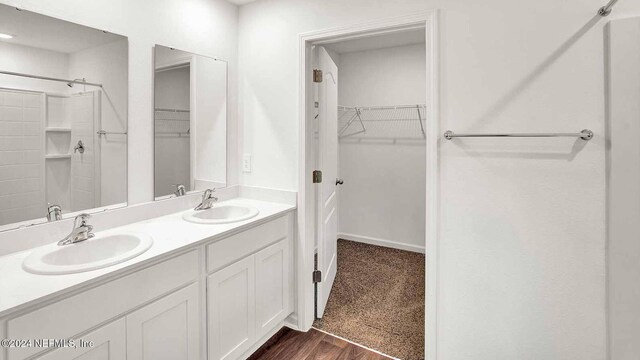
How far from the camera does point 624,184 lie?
1.40 metres

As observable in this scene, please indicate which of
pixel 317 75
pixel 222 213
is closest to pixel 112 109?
pixel 222 213

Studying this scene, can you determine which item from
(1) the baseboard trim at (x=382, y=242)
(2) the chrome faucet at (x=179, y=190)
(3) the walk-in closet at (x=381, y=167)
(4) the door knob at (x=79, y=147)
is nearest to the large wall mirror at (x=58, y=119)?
(4) the door knob at (x=79, y=147)

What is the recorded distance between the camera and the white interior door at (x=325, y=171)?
241 centimetres

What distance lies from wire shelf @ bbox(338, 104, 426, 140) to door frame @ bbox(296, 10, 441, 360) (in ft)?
5.88

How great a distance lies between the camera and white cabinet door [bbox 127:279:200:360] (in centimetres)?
130

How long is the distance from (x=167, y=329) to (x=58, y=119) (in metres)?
1.11

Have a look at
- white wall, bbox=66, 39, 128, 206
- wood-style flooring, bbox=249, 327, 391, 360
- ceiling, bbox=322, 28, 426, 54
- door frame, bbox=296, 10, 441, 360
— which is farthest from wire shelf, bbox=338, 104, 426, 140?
white wall, bbox=66, 39, 128, 206

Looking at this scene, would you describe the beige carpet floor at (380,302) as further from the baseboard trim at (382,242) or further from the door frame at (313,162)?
the door frame at (313,162)

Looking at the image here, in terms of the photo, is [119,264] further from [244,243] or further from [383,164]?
[383,164]

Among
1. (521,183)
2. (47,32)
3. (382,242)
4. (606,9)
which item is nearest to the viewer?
(606,9)

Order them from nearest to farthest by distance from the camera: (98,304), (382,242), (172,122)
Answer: (98,304) → (172,122) → (382,242)

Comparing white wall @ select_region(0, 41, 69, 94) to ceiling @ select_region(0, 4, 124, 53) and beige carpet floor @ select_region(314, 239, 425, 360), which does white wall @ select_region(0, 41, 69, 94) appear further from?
beige carpet floor @ select_region(314, 239, 425, 360)

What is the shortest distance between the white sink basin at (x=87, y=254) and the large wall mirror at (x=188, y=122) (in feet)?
1.47

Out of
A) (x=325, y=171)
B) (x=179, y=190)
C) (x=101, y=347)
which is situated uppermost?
(x=325, y=171)
